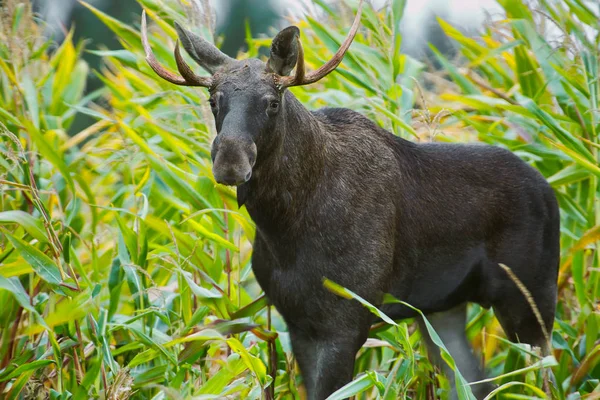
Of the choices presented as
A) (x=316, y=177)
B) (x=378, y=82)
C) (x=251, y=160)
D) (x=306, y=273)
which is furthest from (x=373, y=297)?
(x=378, y=82)

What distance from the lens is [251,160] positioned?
250 cm

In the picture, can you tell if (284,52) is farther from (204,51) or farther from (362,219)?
(362,219)

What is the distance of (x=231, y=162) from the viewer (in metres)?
2.42

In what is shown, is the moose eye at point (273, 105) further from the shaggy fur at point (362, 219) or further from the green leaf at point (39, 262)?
the green leaf at point (39, 262)

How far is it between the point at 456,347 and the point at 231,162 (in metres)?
1.46

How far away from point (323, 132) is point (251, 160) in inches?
21.0

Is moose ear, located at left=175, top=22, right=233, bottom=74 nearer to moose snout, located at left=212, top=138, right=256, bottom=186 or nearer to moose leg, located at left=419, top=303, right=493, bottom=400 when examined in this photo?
moose snout, located at left=212, top=138, right=256, bottom=186

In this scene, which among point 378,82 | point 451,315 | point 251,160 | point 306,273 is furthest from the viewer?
point 378,82

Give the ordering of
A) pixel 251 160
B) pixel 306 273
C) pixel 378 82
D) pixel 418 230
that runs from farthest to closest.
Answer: pixel 378 82 → pixel 418 230 → pixel 306 273 → pixel 251 160

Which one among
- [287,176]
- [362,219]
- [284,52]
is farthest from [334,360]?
[284,52]

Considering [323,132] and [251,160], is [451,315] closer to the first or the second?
[323,132]

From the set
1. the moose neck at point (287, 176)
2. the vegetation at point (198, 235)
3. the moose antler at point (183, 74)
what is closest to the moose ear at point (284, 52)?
the moose neck at point (287, 176)

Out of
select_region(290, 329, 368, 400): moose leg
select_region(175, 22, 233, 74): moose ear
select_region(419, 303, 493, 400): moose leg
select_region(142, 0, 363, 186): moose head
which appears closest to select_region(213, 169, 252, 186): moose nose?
select_region(142, 0, 363, 186): moose head

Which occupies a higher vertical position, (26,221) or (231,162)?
(231,162)
